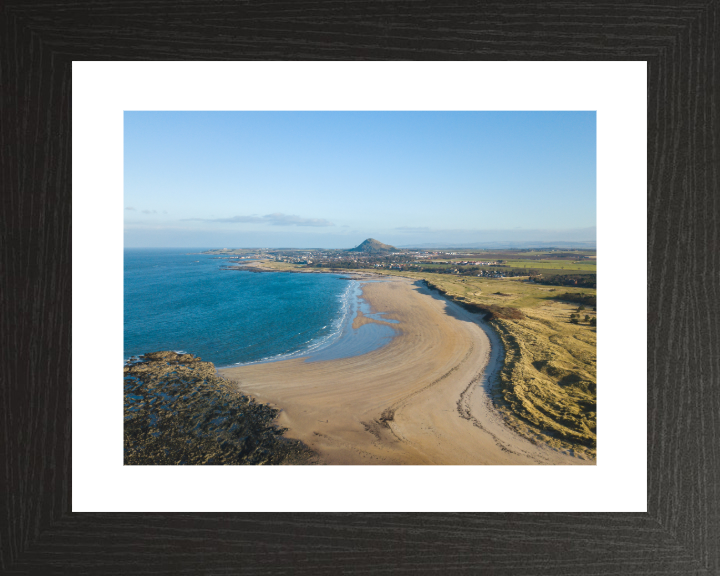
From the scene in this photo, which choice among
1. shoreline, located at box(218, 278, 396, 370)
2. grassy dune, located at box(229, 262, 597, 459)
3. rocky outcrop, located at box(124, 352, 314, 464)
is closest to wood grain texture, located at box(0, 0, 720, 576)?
grassy dune, located at box(229, 262, 597, 459)

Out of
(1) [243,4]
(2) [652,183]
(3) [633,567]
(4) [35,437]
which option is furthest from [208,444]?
(2) [652,183]

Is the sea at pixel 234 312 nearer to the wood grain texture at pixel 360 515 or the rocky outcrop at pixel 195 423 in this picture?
the rocky outcrop at pixel 195 423

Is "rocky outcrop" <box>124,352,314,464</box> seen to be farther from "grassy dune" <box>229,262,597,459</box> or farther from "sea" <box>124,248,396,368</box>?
"grassy dune" <box>229,262,597,459</box>

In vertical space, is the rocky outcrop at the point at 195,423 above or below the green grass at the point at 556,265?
below

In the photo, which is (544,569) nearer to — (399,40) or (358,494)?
(358,494)

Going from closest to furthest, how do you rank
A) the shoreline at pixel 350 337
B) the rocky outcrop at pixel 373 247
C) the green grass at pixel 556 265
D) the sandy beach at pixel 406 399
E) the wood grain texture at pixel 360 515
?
the wood grain texture at pixel 360 515
the sandy beach at pixel 406 399
the green grass at pixel 556 265
the shoreline at pixel 350 337
the rocky outcrop at pixel 373 247

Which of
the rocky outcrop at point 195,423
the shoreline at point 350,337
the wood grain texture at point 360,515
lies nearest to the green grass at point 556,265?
the shoreline at point 350,337
